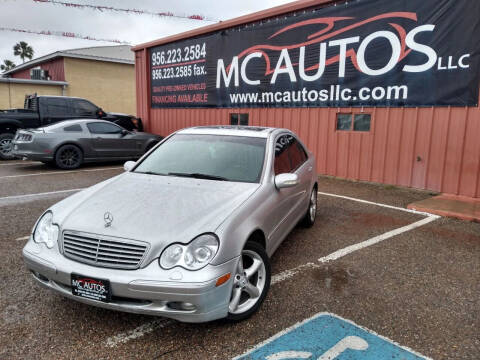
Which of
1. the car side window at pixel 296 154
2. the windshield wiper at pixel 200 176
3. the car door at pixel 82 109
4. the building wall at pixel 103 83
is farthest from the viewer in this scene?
the building wall at pixel 103 83

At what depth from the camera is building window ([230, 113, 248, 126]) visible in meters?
11.1

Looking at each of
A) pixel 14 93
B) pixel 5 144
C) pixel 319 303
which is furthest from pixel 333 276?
pixel 14 93

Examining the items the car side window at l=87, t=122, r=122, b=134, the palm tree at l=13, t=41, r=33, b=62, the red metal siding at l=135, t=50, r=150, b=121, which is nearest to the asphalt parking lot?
the car side window at l=87, t=122, r=122, b=134

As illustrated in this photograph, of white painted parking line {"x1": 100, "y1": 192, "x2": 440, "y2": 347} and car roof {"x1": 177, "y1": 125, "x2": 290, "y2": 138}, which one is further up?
car roof {"x1": 177, "y1": 125, "x2": 290, "y2": 138}

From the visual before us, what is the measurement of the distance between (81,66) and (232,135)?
21.0 meters

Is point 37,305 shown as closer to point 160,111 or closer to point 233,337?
point 233,337

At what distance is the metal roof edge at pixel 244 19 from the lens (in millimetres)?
9211

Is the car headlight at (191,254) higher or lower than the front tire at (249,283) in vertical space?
higher

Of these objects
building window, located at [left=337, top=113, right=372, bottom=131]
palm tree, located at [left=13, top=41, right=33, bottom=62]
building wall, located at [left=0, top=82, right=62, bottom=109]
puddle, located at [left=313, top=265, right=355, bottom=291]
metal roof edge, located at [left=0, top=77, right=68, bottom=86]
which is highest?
palm tree, located at [left=13, top=41, right=33, bottom=62]

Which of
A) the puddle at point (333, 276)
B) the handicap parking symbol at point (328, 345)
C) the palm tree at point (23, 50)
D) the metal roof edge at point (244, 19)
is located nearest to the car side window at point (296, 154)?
the puddle at point (333, 276)

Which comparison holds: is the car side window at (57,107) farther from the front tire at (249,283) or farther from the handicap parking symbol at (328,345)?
the handicap parking symbol at (328,345)

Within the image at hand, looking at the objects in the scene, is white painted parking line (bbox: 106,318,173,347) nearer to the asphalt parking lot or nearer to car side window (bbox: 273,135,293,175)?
the asphalt parking lot

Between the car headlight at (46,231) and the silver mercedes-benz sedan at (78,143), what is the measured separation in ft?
24.8

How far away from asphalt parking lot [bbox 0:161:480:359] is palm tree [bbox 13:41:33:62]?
6849 cm
